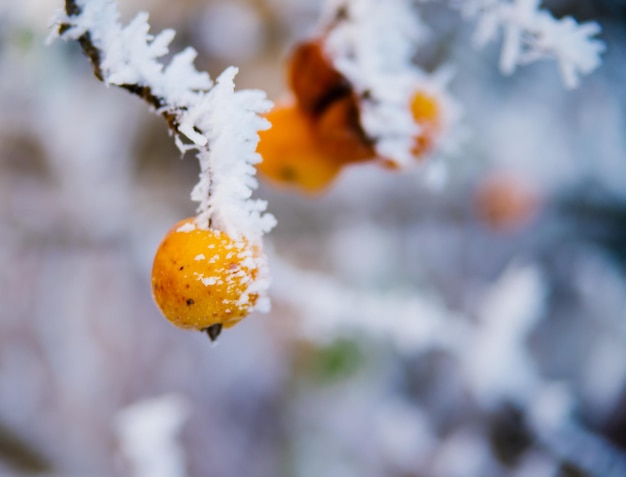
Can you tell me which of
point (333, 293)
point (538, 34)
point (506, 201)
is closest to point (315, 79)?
point (538, 34)

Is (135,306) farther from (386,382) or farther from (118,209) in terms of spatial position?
(386,382)

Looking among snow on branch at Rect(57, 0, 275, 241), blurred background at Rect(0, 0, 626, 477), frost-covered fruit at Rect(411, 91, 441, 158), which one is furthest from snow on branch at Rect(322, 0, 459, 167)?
blurred background at Rect(0, 0, 626, 477)

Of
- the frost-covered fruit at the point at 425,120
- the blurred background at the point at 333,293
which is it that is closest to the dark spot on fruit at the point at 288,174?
the frost-covered fruit at the point at 425,120

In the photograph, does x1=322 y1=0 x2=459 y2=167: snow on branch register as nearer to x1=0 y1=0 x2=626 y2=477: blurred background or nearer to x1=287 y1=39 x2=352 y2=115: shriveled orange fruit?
x1=287 y1=39 x2=352 y2=115: shriveled orange fruit

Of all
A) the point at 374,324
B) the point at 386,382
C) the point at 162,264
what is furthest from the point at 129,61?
the point at 386,382

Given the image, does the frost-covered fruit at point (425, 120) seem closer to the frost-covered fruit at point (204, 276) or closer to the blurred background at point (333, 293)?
the frost-covered fruit at point (204, 276)

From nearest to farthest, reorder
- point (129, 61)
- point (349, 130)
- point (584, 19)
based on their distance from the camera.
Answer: point (129, 61) < point (349, 130) < point (584, 19)

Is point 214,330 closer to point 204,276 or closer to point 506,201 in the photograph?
point 204,276

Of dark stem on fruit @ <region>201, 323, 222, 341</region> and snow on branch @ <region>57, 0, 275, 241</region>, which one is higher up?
snow on branch @ <region>57, 0, 275, 241</region>
